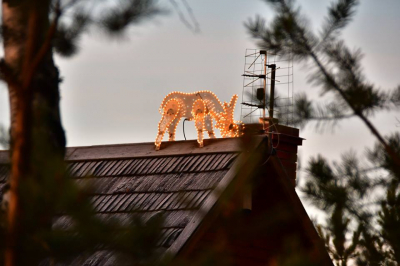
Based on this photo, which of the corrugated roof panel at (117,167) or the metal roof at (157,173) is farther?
the corrugated roof panel at (117,167)

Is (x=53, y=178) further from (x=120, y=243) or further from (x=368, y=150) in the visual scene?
(x=368, y=150)

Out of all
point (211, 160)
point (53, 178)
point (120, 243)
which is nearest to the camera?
point (53, 178)

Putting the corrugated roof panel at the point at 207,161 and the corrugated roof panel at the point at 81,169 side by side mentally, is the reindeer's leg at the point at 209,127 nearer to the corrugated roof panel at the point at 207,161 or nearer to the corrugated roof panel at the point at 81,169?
the corrugated roof panel at the point at 207,161

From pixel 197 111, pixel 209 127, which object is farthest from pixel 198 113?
pixel 209 127

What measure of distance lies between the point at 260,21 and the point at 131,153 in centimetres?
481

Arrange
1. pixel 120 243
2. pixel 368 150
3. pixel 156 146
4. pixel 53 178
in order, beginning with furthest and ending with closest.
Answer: pixel 156 146, pixel 368 150, pixel 120 243, pixel 53 178

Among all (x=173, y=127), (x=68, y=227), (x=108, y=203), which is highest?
(x=68, y=227)

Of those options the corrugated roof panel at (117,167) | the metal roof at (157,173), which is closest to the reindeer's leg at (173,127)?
the metal roof at (157,173)

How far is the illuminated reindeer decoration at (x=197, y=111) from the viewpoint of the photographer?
1024cm

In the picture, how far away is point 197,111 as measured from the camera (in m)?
10.3

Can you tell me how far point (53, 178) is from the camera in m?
3.05

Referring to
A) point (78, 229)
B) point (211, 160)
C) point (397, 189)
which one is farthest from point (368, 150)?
point (211, 160)

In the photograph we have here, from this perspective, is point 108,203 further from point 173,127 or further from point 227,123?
point 227,123

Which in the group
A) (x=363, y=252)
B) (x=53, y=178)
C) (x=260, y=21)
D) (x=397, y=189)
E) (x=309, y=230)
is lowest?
(x=309, y=230)
